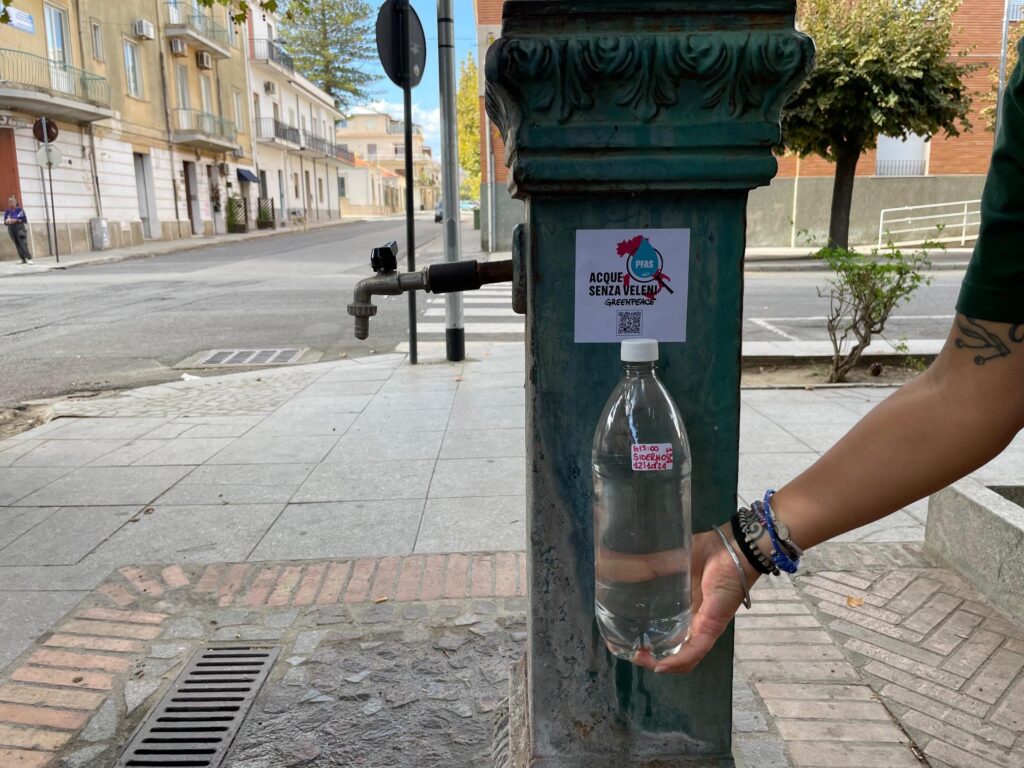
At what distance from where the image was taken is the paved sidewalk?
2.30 m

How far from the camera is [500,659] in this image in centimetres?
266

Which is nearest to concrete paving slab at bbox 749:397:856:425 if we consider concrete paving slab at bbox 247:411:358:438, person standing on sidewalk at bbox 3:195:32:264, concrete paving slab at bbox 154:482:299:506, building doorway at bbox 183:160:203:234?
concrete paving slab at bbox 247:411:358:438

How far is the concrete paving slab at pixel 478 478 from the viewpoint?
13.6ft

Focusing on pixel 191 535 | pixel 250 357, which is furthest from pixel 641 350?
pixel 250 357

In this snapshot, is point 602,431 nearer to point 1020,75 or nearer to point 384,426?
point 1020,75

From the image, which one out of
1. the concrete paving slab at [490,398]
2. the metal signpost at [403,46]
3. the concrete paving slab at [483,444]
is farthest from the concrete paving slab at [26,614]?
the metal signpost at [403,46]

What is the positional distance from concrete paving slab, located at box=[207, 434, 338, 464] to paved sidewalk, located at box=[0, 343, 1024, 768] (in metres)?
0.02

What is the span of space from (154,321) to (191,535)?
7.91 meters

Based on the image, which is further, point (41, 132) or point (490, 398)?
point (41, 132)

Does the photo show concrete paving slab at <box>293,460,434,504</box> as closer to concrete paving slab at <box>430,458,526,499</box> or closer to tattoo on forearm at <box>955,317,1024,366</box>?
A: concrete paving slab at <box>430,458,526,499</box>

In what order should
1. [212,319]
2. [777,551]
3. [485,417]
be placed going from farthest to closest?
[212,319], [485,417], [777,551]

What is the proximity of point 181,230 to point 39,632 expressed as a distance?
3370 centimetres

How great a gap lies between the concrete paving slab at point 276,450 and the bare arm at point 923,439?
3.84 metres

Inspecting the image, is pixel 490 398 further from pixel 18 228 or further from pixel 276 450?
pixel 18 228
